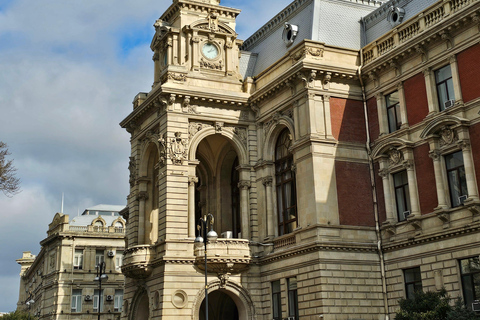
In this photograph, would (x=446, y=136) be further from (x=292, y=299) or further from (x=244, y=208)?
(x=244, y=208)

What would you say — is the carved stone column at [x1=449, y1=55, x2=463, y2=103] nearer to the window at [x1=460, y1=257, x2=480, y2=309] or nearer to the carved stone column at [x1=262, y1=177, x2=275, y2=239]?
the window at [x1=460, y1=257, x2=480, y2=309]

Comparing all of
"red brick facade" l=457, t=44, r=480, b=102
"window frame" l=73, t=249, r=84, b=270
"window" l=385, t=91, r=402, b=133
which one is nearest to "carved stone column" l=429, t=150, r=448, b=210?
"red brick facade" l=457, t=44, r=480, b=102

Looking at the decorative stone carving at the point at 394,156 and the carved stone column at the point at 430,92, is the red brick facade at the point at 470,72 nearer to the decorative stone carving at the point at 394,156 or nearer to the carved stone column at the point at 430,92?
the carved stone column at the point at 430,92

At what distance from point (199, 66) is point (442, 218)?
18872 millimetres

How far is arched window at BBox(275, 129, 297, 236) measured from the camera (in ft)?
124

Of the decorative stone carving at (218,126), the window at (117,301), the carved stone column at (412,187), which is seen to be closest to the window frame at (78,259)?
the window at (117,301)

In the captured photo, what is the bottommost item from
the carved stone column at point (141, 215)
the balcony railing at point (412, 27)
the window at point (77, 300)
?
the window at point (77, 300)

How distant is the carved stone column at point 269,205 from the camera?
38.4 m

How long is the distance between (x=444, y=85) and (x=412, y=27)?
3.99 metres

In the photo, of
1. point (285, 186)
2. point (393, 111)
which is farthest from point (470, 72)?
point (285, 186)

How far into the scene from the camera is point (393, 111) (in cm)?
3519

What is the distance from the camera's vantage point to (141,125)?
44.0 m

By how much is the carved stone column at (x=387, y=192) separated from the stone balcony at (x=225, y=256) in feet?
28.8

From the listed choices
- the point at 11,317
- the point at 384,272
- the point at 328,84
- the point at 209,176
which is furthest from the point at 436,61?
the point at 11,317
